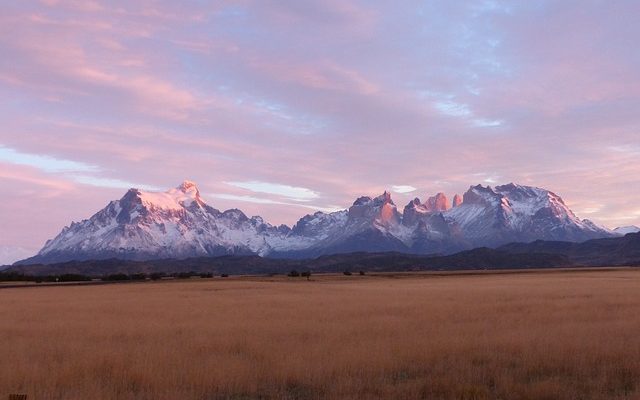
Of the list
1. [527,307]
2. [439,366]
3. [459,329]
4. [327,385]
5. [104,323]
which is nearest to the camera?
[327,385]

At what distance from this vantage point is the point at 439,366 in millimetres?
17266

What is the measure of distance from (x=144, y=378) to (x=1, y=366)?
493cm

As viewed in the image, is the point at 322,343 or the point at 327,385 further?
the point at 322,343

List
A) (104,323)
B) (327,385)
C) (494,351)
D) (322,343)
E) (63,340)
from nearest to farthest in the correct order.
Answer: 1. (327,385)
2. (494,351)
3. (322,343)
4. (63,340)
5. (104,323)

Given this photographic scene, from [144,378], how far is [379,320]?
54.2 ft

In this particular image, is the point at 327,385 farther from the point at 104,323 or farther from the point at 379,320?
the point at 104,323

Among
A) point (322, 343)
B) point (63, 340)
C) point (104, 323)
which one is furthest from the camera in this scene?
point (104, 323)

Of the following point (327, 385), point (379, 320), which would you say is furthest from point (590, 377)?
point (379, 320)

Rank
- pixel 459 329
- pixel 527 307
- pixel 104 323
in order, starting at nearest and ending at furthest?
pixel 459 329
pixel 104 323
pixel 527 307

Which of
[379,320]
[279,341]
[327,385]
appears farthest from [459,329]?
[327,385]

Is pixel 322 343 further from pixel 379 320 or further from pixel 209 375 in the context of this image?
pixel 379 320

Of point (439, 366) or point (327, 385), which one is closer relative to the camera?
point (327, 385)

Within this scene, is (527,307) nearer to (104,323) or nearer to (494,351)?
(494,351)

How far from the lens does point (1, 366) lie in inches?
691
